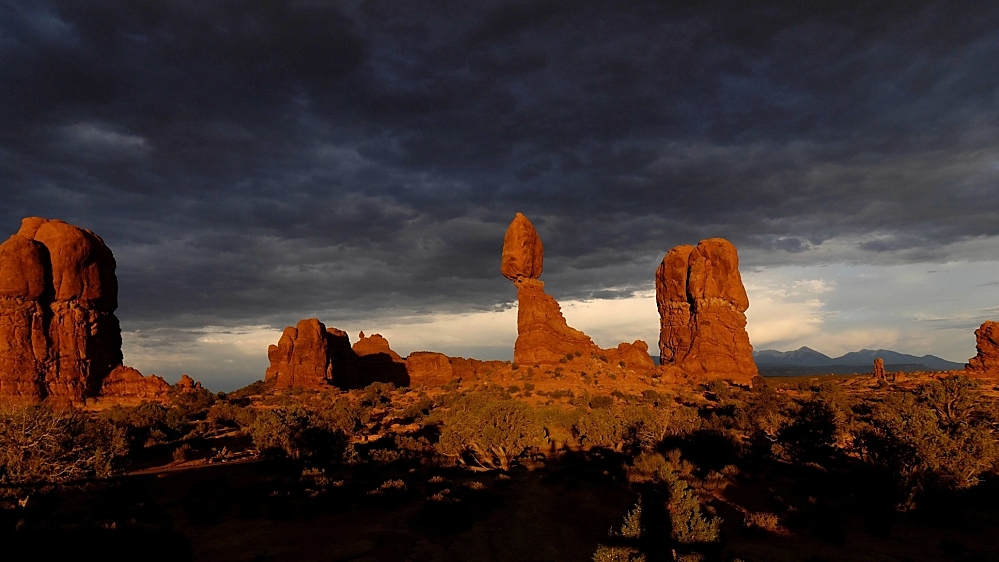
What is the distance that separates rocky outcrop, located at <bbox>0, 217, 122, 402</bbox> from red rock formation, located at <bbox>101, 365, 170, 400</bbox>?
27.4 inches

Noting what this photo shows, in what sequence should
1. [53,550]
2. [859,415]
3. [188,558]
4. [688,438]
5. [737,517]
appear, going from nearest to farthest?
[53,550] < [188,558] < [737,517] < [688,438] < [859,415]

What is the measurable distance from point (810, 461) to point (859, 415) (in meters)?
14.7

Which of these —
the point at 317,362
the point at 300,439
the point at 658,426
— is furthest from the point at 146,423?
Answer: the point at 658,426

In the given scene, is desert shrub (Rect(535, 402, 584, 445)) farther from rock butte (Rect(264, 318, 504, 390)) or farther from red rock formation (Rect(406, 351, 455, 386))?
red rock formation (Rect(406, 351, 455, 386))

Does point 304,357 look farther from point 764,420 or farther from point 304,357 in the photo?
point 764,420

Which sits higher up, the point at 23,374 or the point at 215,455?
the point at 23,374

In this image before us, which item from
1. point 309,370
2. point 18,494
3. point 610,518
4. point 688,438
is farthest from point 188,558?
point 309,370

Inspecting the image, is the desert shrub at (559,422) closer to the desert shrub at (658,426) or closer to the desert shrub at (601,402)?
the desert shrub at (601,402)

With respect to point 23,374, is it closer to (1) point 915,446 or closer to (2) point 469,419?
(2) point 469,419

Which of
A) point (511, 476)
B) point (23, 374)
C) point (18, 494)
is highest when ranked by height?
point (23, 374)

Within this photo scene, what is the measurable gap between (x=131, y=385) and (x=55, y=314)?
29.1 feet

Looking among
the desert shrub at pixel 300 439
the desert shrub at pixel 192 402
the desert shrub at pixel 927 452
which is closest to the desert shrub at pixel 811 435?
the desert shrub at pixel 927 452

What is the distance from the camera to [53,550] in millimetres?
11859

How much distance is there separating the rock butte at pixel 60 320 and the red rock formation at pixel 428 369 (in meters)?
38.3
